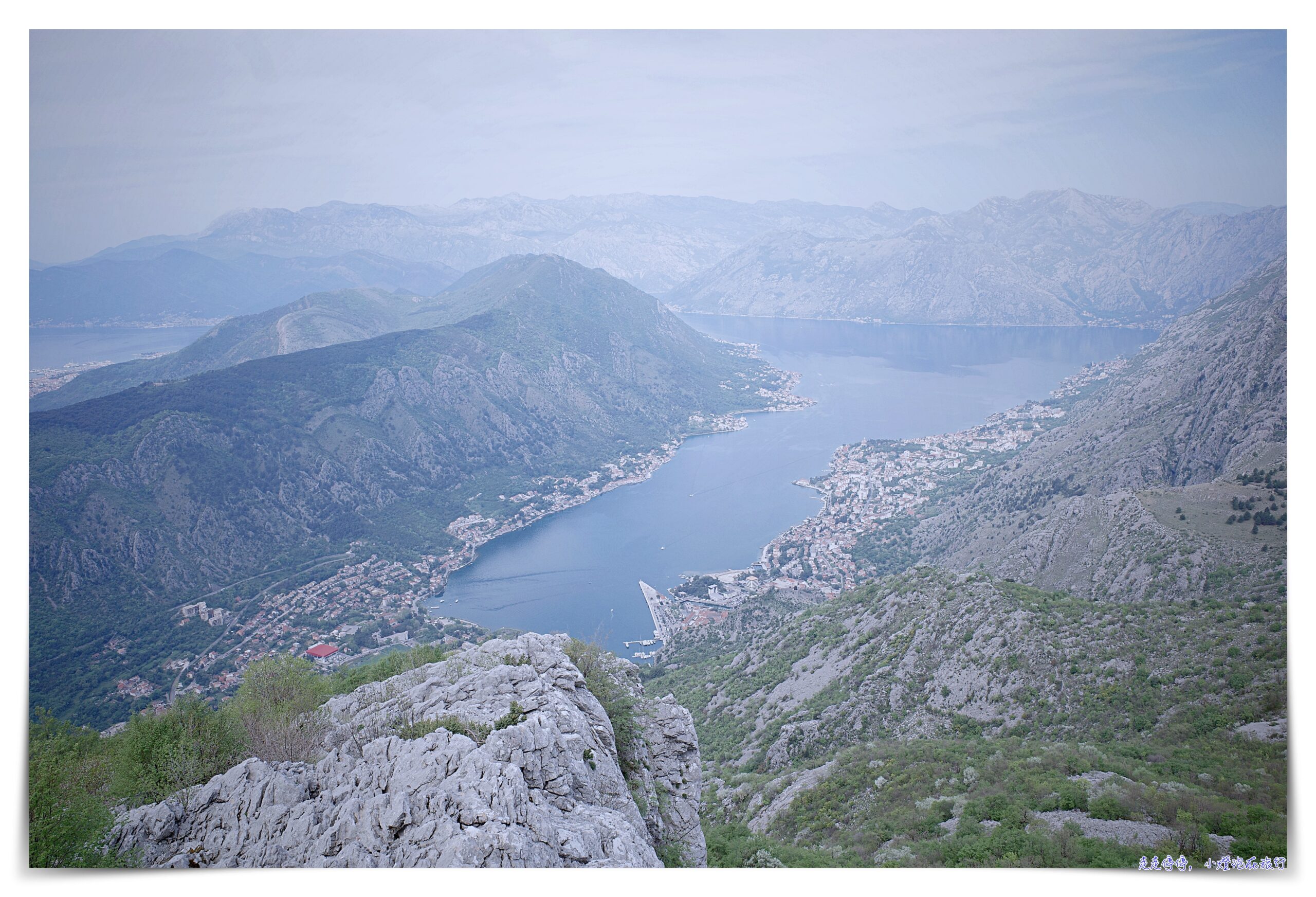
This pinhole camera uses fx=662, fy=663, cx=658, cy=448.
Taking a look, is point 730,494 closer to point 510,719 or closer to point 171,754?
point 510,719

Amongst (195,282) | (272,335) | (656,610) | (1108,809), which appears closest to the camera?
(1108,809)

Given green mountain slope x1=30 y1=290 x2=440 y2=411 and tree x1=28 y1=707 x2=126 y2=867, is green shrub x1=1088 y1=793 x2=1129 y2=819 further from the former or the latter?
green mountain slope x1=30 y1=290 x2=440 y2=411

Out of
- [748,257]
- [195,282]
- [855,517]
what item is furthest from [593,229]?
[855,517]

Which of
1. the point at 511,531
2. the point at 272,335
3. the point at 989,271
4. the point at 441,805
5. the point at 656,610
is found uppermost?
the point at 989,271

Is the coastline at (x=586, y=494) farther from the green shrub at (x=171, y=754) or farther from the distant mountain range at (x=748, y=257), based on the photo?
the green shrub at (x=171, y=754)

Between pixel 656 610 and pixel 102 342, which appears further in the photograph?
pixel 102 342

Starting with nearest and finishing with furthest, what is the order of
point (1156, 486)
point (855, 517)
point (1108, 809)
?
1. point (1108, 809)
2. point (1156, 486)
3. point (855, 517)

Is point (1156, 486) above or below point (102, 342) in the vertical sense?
below

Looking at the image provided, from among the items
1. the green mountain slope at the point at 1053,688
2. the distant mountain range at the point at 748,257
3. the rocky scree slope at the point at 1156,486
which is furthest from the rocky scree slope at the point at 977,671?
the distant mountain range at the point at 748,257
